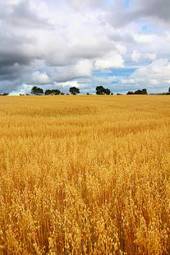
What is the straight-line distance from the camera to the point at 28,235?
15.4 ft

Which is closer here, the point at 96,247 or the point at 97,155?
the point at 96,247

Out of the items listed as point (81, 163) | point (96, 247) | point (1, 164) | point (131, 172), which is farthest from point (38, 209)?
point (1, 164)

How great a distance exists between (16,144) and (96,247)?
25.7ft

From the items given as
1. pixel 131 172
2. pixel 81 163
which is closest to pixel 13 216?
pixel 131 172

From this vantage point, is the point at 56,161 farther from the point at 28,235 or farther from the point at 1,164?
the point at 28,235

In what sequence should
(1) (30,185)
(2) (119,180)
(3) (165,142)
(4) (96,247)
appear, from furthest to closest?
(3) (165,142) → (1) (30,185) → (2) (119,180) → (4) (96,247)

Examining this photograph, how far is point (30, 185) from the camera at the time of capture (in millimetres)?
6918

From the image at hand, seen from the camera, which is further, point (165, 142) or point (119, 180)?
point (165, 142)

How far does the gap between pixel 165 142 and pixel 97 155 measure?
2.91m

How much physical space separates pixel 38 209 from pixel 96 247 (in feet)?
4.53

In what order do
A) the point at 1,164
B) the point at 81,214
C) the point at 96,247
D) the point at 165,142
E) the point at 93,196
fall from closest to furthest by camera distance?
the point at 96,247 < the point at 81,214 < the point at 93,196 < the point at 1,164 < the point at 165,142

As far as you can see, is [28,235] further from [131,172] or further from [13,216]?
[131,172]

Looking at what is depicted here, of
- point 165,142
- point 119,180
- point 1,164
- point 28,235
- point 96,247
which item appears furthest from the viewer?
point 165,142

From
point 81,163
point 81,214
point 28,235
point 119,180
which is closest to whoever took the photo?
point 28,235
